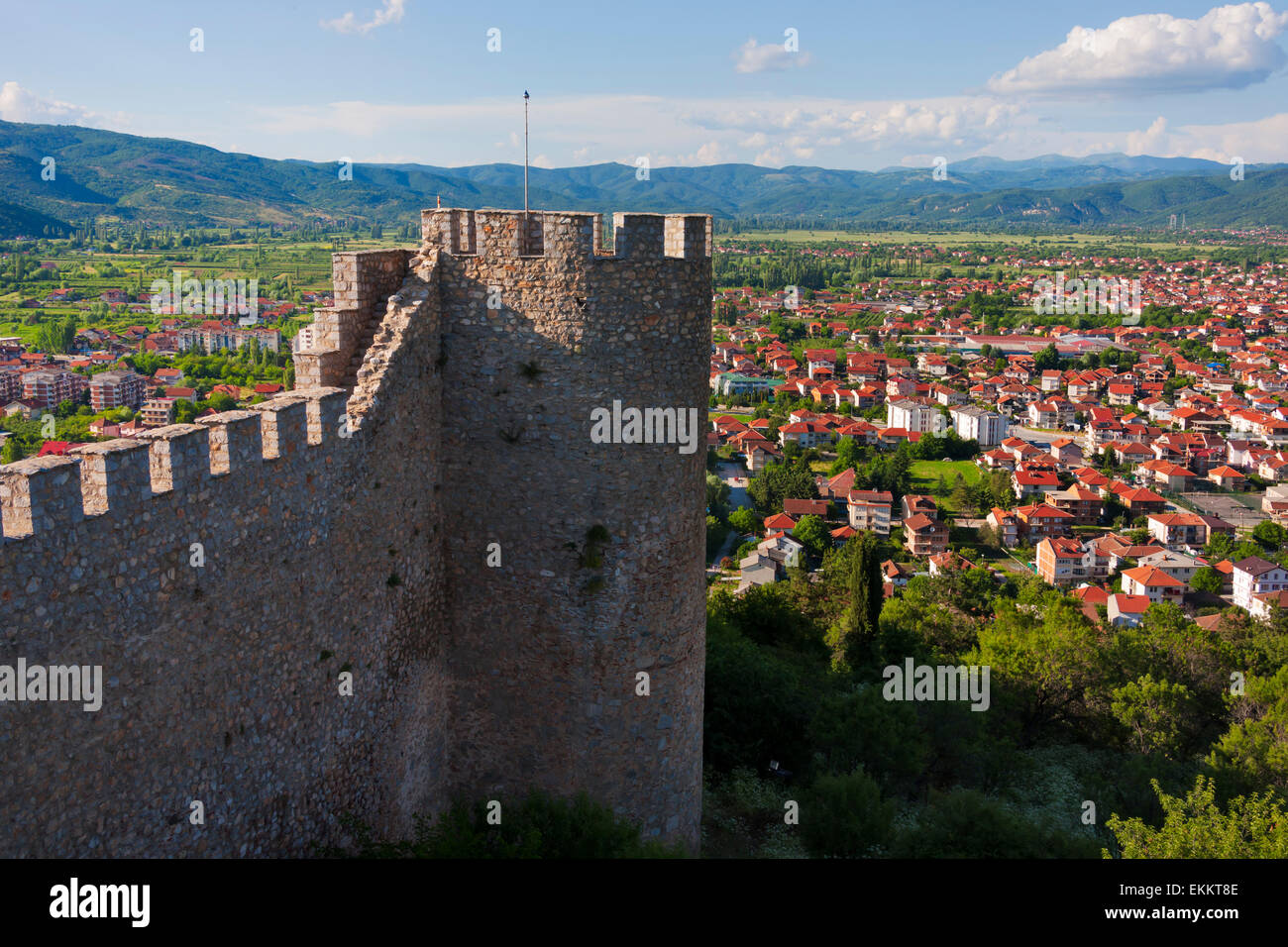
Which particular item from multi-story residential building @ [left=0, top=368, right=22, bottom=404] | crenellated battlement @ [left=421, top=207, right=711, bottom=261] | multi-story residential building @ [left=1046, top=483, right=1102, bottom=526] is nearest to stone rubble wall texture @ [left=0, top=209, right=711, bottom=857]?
crenellated battlement @ [left=421, top=207, right=711, bottom=261]

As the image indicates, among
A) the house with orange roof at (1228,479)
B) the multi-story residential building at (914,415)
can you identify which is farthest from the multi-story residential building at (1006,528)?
the house with orange roof at (1228,479)

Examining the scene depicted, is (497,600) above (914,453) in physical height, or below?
above

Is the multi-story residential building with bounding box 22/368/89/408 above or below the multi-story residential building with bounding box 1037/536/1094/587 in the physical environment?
above

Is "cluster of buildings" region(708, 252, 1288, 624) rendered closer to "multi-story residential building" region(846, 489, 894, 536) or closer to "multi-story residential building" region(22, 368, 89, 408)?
"multi-story residential building" region(846, 489, 894, 536)

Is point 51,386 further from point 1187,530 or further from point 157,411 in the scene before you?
point 1187,530

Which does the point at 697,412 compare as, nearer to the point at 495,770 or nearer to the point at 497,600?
the point at 497,600

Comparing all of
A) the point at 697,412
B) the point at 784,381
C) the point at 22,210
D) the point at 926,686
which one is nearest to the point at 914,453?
the point at 784,381
